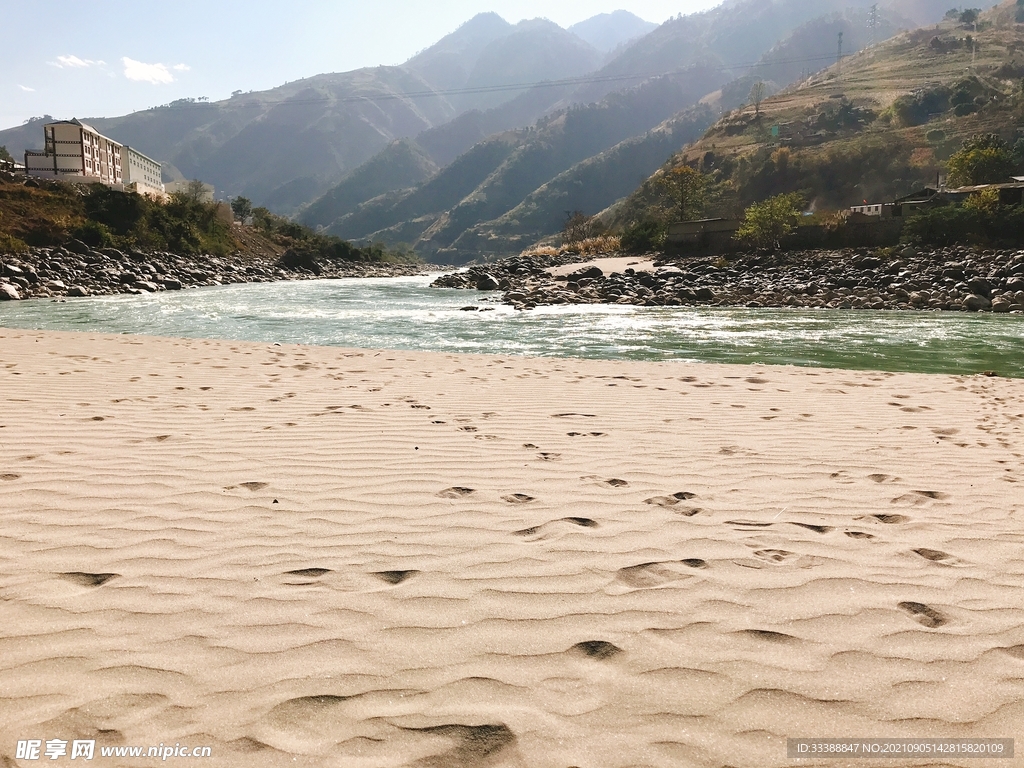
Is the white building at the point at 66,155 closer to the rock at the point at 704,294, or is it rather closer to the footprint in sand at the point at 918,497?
the rock at the point at 704,294

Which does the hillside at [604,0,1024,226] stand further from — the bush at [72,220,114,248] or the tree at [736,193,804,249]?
the bush at [72,220,114,248]

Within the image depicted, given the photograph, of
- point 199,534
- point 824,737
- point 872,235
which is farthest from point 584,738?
point 872,235

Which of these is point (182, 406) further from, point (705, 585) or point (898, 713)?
point (898, 713)

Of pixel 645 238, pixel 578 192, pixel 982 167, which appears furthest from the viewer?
pixel 578 192

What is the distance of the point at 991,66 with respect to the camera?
113062 mm

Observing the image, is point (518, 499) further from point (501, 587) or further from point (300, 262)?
point (300, 262)

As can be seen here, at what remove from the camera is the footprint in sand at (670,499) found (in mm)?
3744

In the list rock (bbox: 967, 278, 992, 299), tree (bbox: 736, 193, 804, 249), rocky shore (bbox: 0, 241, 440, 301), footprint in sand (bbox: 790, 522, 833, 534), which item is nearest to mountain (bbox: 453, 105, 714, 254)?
tree (bbox: 736, 193, 804, 249)

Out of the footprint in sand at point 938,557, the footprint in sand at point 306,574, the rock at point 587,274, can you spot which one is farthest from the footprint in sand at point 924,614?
the rock at point 587,274

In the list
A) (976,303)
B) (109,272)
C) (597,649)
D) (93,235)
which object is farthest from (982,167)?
(597,649)

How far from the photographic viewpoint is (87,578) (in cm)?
278

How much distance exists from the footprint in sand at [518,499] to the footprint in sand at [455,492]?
218 millimetres

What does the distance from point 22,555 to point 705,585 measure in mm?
2985

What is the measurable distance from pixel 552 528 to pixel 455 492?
2.48 feet
